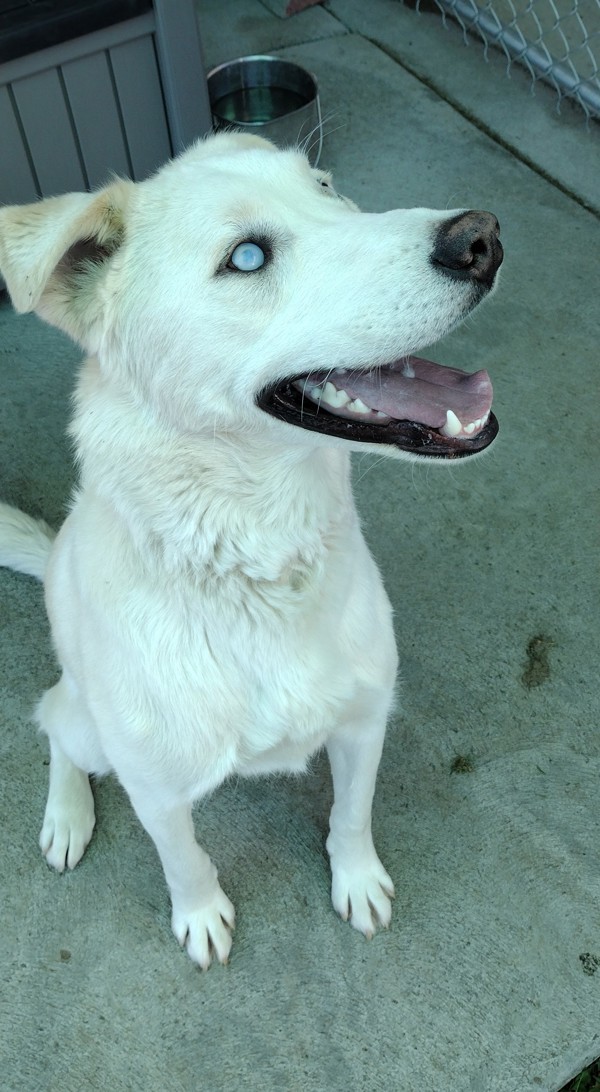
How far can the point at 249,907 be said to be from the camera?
212cm

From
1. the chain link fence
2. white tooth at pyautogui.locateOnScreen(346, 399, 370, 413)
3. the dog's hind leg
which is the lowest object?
the dog's hind leg

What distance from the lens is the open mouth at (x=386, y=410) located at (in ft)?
4.60

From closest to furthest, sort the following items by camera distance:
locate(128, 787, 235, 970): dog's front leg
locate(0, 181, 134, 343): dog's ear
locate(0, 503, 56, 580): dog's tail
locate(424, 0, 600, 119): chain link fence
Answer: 1. locate(0, 181, 134, 343): dog's ear
2. locate(128, 787, 235, 970): dog's front leg
3. locate(0, 503, 56, 580): dog's tail
4. locate(424, 0, 600, 119): chain link fence

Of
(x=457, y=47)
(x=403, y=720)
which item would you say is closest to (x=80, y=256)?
(x=403, y=720)

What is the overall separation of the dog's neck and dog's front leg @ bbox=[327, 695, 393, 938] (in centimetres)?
47

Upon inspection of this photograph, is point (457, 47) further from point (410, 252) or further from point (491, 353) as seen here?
point (410, 252)

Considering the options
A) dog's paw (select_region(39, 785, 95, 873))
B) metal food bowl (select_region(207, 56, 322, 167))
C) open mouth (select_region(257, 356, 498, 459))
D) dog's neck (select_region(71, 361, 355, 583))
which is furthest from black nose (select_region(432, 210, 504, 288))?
metal food bowl (select_region(207, 56, 322, 167))

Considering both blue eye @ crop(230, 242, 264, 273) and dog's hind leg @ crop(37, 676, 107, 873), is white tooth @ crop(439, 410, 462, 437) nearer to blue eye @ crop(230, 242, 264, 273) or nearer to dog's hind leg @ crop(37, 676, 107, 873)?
blue eye @ crop(230, 242, 264, 273)

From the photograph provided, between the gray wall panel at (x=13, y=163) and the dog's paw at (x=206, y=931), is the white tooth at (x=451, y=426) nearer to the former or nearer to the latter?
the dog's paw at (x=206, y=931)

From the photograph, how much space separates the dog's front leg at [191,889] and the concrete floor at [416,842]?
59mm

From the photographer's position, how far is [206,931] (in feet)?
6.62

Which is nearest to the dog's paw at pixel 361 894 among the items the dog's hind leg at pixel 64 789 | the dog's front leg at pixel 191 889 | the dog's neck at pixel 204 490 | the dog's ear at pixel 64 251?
the dog's front leg at pixel 191 889

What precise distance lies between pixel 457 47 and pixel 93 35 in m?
2.26

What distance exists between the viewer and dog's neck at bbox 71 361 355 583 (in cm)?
145
